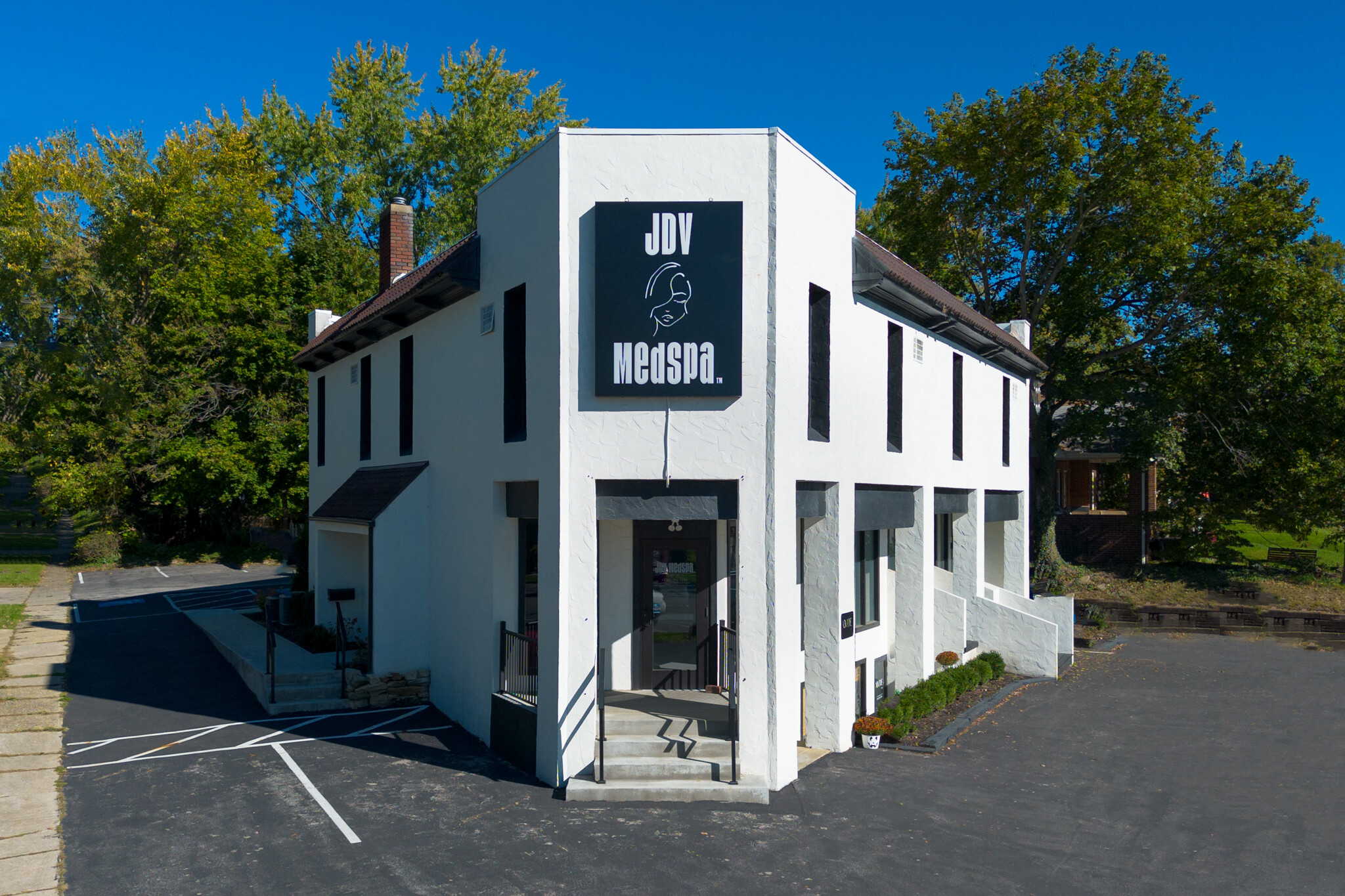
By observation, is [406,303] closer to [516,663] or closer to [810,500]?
[516,663]

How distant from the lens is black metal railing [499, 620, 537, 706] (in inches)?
489

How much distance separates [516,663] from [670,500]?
344cm

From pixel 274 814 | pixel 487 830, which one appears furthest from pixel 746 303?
pixel 274 814

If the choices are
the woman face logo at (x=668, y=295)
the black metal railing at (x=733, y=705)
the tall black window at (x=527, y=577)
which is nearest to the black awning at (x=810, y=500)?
the black metal railing at (x=733, y=705)

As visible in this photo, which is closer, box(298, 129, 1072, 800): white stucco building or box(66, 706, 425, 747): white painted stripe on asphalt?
box(298, 129, 1072, 800): white stucco building

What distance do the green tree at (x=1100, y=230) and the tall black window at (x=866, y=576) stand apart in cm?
1519

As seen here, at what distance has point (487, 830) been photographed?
9570 millimetres

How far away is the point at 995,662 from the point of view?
1852 cm

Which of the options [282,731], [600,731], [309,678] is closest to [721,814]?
[600,731]

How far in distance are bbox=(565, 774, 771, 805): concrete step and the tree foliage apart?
2754 cm

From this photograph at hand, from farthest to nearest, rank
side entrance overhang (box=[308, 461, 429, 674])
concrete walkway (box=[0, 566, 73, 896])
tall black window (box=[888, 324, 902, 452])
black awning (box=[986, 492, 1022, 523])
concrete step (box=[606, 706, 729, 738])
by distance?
black awning (box=[986, 492, 1022, 523]) < tall black window (box=[888, 324, 902, 452]) < side entrance overhang (box=[308, 461, 429, 674]) < concrete step (box=[606, 706, 729, 738]) < concrete walkway (box=[0, 566, 73, 896])

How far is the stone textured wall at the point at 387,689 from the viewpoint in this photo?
14.8 metres

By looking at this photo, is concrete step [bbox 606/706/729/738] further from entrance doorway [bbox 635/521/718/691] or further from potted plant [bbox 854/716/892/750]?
potted plant [bbox 854/716/892/750]

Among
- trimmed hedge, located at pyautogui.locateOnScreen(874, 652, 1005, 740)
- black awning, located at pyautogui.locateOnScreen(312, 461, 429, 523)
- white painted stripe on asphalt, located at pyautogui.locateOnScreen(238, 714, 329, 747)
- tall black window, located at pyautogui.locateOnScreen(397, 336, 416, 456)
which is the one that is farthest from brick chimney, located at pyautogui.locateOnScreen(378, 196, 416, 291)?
trimmed hedge, located at pyautogui.locateOnScreen(874, 652, 1005, 740)
